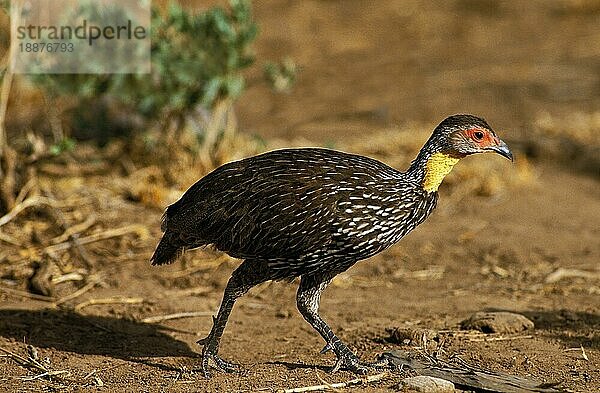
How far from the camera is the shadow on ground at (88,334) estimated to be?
6207mm

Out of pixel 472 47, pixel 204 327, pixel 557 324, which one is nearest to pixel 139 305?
pixel 204 327

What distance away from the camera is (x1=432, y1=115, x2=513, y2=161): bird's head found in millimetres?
5645

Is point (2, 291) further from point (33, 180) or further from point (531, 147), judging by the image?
point (531, 147)

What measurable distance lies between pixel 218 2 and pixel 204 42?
840 cm

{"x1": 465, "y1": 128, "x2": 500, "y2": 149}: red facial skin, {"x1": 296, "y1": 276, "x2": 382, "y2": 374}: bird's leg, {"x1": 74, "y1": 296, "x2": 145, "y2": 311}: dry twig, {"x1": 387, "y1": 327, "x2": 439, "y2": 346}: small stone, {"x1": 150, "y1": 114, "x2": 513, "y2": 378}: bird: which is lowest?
{"x1": 74, "y1": 296, "x2": 145, "y2": 311}: dry twig

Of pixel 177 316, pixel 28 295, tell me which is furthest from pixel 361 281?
pixel 28 295

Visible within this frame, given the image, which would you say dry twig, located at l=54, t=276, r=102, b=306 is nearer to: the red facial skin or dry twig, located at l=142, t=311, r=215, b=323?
dry twig, located at l=142, t=311, r=215, b=323

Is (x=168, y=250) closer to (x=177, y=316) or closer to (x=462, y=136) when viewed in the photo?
(x=177, y=316)

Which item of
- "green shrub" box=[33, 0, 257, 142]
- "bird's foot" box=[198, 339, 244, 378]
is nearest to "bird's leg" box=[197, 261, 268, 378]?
"bird's foot" box=[198, 339, 244, 378]

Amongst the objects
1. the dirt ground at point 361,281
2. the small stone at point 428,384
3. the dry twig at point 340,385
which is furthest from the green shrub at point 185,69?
the small stone at point 428,384

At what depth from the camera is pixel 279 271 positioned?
5551mm

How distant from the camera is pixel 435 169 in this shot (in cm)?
567

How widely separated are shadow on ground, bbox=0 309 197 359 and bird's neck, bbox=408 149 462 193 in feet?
5.90

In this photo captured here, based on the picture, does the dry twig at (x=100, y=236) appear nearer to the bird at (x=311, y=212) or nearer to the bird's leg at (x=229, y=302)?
the bird at (x=311, y=212)
